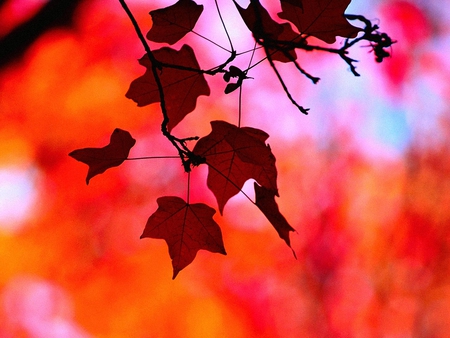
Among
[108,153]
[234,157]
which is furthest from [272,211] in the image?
[108,153]

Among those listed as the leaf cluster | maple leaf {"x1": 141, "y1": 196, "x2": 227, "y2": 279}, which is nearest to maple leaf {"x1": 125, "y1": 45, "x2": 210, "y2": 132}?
the leaf cluster

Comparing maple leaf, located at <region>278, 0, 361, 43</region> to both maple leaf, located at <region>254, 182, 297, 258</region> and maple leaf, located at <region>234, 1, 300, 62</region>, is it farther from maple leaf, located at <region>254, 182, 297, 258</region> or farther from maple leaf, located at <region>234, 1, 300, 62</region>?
maple leaf, located at <region>254, 182, 297, 258</region>

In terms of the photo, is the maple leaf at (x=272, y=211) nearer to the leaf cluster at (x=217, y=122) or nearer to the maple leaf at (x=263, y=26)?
the leaf cluster at (x=217, y=122)

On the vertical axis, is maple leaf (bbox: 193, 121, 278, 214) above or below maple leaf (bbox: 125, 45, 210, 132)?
below

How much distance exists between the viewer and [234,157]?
55 centimetres

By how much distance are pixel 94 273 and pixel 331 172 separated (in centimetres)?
Result: 110

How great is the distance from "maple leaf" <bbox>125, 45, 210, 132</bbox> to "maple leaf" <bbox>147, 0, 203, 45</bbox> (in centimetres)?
2

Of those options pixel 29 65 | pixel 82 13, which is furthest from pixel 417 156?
pixel 29 65

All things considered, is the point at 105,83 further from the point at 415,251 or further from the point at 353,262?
the point at 415,251

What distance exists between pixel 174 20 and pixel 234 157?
0.18 metres

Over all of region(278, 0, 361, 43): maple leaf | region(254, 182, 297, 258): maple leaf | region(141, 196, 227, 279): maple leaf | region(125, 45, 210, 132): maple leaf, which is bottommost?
region(141, 196, 227, 279): maple leaf

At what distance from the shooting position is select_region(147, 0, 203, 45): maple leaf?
1.66 feet

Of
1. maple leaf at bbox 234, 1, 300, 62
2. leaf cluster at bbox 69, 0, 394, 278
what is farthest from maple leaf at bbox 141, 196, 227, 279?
maple leaf at bbox 234, 1, 300, 62

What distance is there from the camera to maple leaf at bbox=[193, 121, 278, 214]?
469 mm
